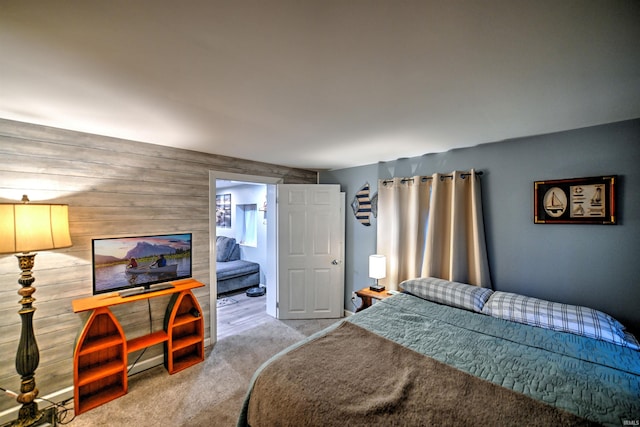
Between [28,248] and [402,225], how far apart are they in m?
3.45

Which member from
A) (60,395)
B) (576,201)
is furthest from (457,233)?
(60,395)

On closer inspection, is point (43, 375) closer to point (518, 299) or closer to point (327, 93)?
point (327, 93)

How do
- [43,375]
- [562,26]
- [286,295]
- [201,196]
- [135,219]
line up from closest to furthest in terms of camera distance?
[562,26] → [43,375] → [135,219] → [201,196] → [286,295]

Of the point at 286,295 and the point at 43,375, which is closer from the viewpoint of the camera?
the point at 43,375

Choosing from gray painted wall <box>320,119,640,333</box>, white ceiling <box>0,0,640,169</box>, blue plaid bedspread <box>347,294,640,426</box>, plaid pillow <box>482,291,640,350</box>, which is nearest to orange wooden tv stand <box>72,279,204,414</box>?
white ceiling <box>0,0,640,169</box>

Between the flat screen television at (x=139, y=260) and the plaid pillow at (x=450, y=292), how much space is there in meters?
2.57

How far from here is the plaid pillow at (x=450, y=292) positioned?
2.32 meters

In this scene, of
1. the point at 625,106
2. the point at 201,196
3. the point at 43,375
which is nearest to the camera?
the point at 625,106

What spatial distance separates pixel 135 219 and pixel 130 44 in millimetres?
1945

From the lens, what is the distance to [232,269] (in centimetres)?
497

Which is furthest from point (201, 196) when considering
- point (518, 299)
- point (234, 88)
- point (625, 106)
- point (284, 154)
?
point (625, 106)

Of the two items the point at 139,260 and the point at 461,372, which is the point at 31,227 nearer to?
the point at 139,260

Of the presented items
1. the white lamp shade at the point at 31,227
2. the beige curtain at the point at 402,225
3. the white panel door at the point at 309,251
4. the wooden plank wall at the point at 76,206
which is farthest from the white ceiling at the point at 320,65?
the white panel door at the point at 309,251

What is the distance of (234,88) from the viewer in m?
1.47
